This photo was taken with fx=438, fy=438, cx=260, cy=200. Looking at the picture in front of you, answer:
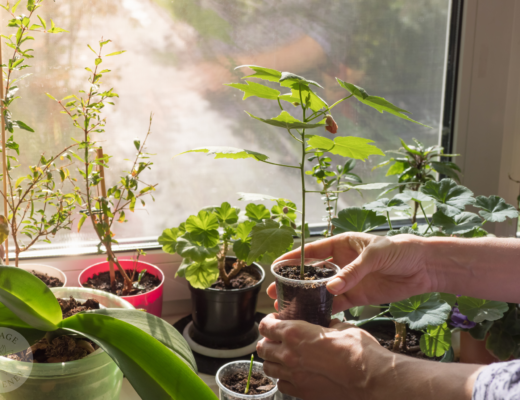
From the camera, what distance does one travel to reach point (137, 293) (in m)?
1.13

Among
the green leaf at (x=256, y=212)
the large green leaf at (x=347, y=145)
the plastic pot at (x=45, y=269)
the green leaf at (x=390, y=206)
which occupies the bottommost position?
the plastic pot at (x=45, y=269)

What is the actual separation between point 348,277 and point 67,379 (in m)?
0.45

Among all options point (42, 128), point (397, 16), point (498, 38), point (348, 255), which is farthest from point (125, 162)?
point (498, 38)

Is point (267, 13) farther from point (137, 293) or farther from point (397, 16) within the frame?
point (137, 293)

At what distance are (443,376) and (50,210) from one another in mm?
1048

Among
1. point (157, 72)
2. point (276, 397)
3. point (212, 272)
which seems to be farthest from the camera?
point (157, 72)

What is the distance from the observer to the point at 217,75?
123 centimetres

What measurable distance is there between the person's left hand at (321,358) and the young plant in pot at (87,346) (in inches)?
7.4

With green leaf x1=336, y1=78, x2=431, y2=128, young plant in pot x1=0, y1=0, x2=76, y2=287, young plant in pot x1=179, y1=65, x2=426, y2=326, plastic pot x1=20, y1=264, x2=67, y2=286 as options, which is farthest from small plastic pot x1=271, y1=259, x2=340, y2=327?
plastic pot x1=20, y1=264, x2=67, y2=286

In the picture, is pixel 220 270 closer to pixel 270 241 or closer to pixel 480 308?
pixel 270 241

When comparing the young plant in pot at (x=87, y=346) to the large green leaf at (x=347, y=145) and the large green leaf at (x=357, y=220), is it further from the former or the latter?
the large green leaf at (x=357, y=220)

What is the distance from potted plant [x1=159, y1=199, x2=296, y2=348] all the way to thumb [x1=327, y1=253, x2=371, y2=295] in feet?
1.00

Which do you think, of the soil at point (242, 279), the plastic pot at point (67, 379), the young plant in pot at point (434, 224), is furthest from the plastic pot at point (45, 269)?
the young plant in pot at point (434, 224)

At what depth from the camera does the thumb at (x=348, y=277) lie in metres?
0.72
